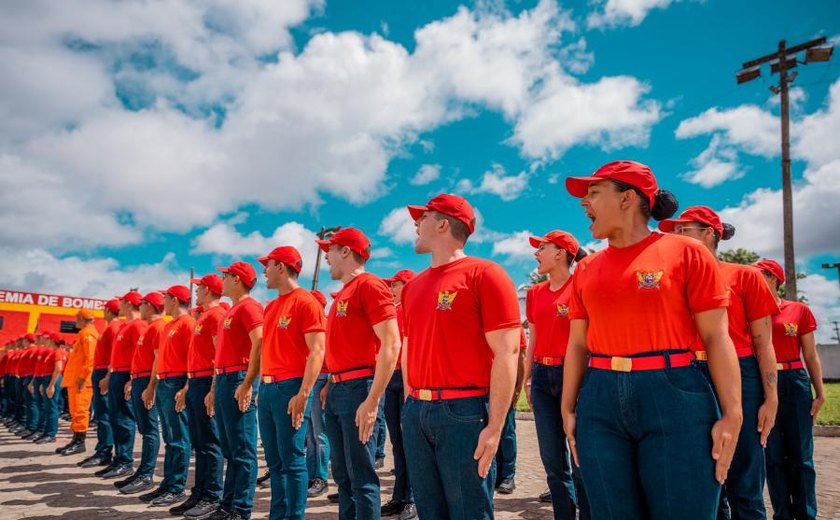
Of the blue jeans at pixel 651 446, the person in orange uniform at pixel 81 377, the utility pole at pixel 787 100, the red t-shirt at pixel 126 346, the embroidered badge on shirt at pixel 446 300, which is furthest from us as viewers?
the utility pole at pixel 787 100

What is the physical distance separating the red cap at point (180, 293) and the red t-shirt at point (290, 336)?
298 centimetres

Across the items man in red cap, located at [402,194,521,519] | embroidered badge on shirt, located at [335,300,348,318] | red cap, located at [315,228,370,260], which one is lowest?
man in red cap, located at [402,194,521,519]

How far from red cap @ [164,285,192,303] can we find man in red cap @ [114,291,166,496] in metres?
0.45

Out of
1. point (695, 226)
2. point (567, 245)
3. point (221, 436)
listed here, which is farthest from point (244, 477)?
point (695, 226)

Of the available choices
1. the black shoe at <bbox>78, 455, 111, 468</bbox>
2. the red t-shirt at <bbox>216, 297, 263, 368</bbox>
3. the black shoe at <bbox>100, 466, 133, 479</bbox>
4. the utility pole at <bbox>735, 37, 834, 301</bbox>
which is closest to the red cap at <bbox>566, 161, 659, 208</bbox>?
the red t-shirt at <bbox>216, 297, 263, 368</bbox>

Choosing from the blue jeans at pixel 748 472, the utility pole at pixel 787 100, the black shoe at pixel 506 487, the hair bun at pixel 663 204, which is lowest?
the black shoe at pixel 506 487

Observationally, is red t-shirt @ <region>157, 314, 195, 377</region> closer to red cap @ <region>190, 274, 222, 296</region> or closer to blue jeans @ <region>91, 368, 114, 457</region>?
red cap @ <region>190, 274, 222, 296</region>

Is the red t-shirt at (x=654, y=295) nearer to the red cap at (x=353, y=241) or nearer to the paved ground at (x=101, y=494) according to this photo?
the red cap at (x=353, y=241)

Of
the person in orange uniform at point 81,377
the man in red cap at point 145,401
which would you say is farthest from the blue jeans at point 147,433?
the person in orange uniform at point 81,377

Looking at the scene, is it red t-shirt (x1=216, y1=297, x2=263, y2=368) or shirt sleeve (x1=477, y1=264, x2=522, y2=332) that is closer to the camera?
shirt sleeve (x1=477, y1=264, x2=522, y2=332)

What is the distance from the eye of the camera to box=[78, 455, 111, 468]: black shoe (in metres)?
8.59

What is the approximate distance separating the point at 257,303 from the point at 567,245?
3414 mm

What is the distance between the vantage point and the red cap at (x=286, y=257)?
18.3 ft

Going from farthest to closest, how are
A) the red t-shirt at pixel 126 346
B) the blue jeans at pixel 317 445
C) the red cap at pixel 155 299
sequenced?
the red cap at pixel 155 299
the red t-shirt at pixel 126 346
the blue jeans at pixel 317 445
